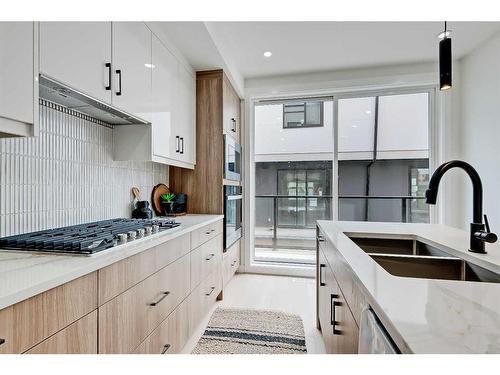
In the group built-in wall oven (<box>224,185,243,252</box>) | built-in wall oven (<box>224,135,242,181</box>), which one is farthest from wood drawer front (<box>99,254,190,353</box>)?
built-in wall oven (<box>224,135,242,181</box>)

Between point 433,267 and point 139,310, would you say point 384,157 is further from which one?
point 139,310

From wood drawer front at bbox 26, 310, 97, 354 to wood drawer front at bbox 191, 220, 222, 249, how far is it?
0.98 metres

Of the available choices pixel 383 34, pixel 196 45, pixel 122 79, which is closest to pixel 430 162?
pixel 383 34

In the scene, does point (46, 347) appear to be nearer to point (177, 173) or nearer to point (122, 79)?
point (122, 79)

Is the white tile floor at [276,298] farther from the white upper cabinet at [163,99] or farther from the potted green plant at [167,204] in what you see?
the white upper cabinet at [163,99]

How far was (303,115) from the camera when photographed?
3.66 m

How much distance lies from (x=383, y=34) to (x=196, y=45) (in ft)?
5.85

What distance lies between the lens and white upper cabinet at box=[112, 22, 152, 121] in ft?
5.10

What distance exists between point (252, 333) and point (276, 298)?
2.43ft

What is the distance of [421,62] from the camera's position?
3090mm

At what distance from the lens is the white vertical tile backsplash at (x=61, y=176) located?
1.27 metres

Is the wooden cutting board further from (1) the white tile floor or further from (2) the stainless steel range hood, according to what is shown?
(1) the white tile floor

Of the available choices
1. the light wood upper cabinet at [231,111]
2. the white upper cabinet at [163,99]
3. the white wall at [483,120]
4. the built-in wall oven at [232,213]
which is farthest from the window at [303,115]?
the white upper cabinet at [163,99]

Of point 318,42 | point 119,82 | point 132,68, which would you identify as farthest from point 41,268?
point 318,42
